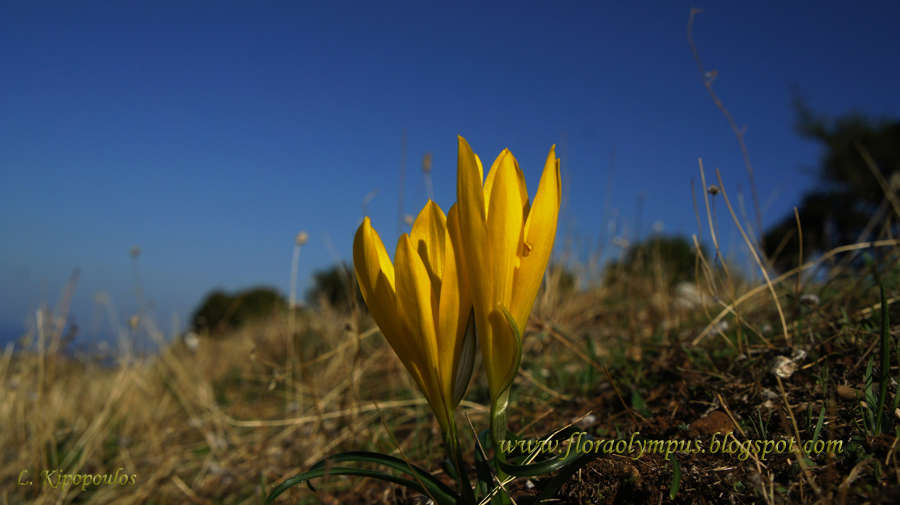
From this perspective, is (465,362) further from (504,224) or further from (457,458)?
(504,224)

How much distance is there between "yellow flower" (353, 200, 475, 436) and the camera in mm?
1089

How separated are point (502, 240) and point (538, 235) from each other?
87 mm

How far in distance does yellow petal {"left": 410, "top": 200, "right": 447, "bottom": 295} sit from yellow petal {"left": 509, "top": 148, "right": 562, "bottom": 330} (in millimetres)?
171

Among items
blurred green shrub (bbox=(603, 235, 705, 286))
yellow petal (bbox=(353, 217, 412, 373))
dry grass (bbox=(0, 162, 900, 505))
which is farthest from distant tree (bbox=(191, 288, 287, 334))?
yellow petal (bbox=(353, 217, 412, 373))

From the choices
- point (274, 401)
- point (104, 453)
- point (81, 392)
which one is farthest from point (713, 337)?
point (81, 392)

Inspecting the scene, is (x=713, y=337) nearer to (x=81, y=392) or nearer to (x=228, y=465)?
(x=228, y=465)

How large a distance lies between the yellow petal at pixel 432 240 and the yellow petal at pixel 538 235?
6.7 inches

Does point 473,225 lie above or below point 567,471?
above

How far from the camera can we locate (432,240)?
114cm

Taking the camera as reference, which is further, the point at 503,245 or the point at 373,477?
the point at 373,477

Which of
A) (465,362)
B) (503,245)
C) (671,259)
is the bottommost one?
(671,259)

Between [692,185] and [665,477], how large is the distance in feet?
3.06

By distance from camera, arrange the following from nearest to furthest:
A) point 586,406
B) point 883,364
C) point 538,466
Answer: point 538,466 < point 883,364 < point 586,406

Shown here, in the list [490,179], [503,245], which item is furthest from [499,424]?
[490,179]
